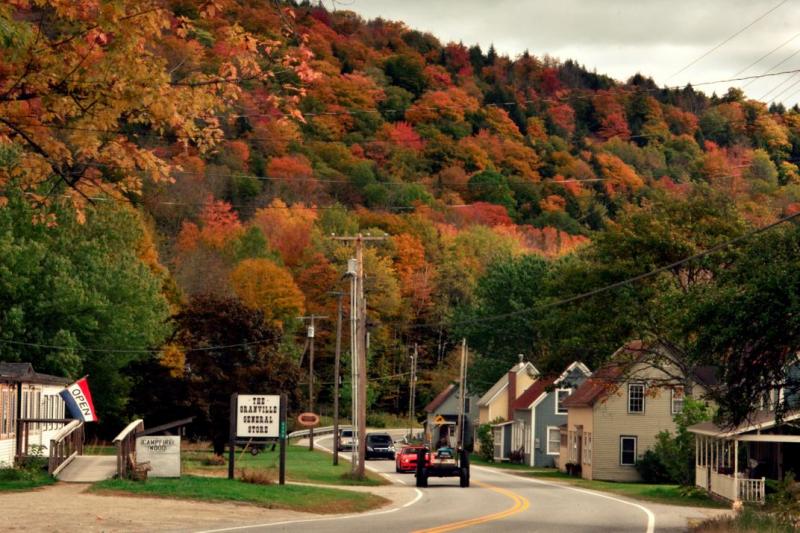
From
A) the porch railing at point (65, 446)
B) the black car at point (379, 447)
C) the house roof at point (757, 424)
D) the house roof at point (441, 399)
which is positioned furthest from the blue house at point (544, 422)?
the porch railing at point (65, 446)

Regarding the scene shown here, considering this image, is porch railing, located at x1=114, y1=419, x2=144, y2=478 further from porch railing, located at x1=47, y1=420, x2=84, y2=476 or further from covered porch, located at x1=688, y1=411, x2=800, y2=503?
covered porch, located at x1=688, y1=411, x2=800, y2=503

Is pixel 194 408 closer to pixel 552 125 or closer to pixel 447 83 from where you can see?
pixel 552 125

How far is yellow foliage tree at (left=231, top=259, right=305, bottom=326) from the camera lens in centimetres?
10731

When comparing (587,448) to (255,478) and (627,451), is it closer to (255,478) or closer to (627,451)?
(627,451)

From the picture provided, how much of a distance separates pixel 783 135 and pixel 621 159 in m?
67.9

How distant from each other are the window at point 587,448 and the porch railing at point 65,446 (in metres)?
25.4

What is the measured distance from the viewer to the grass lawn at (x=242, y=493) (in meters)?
32.8

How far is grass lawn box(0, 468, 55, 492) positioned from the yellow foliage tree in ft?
228

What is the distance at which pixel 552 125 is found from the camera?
173 meters

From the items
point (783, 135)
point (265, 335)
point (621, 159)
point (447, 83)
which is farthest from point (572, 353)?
point (447, 83)

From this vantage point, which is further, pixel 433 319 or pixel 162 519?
pixel 433 319

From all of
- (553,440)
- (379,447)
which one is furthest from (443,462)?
(379,447)

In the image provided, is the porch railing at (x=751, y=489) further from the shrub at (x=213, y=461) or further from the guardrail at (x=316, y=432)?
A: the guardrail at (x=316, y=432)

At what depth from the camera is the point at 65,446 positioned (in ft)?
144
